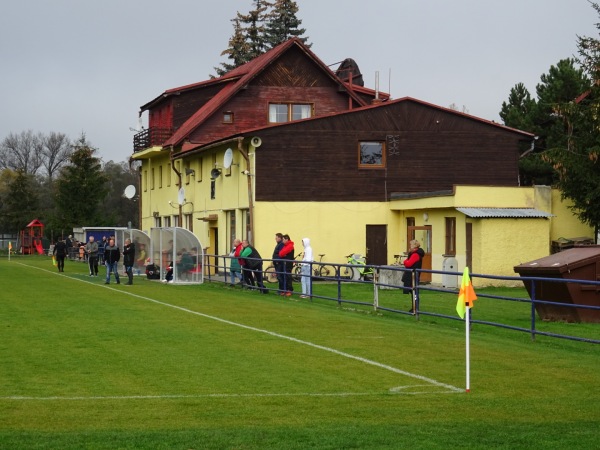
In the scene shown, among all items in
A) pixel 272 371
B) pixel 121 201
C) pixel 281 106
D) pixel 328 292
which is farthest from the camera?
pixel 121 201

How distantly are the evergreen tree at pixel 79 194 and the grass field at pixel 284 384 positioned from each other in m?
70.0

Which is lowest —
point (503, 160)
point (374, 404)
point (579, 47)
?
point (374, 404)

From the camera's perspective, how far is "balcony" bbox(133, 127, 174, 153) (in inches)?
2411

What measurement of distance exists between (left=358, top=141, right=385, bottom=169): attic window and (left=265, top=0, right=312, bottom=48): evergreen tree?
40013 millimetres

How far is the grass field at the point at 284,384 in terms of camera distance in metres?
10.3

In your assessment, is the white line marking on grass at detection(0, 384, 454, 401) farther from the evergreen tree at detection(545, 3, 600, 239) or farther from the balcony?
the balcony

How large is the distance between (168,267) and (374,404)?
99.4ft

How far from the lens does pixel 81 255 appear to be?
71.7m

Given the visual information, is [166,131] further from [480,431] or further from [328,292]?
[480,431]

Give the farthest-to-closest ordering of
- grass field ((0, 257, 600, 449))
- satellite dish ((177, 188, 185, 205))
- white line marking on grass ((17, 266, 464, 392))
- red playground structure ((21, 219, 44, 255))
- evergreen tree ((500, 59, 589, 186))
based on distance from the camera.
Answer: red playground structure ((21, 219, 44, 255)) < evergreen tree ((500, 59, 589, 186)) < satellite dish ((177, 188, 185, 205)) < white line marking on grass ((17, 266, 464, 392)) < grass field ((0, 257, 600, 449))

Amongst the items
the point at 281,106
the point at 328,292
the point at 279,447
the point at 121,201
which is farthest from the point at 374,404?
the point at 121,201

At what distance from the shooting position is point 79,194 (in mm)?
94375

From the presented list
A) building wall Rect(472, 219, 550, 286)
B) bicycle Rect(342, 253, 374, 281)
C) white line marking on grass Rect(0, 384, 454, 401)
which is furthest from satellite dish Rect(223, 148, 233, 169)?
white line marking on grass Rect(0, 384, 454, 401)

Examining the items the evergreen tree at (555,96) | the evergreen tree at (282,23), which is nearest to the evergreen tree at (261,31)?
the evergreen tree at (282,23)
